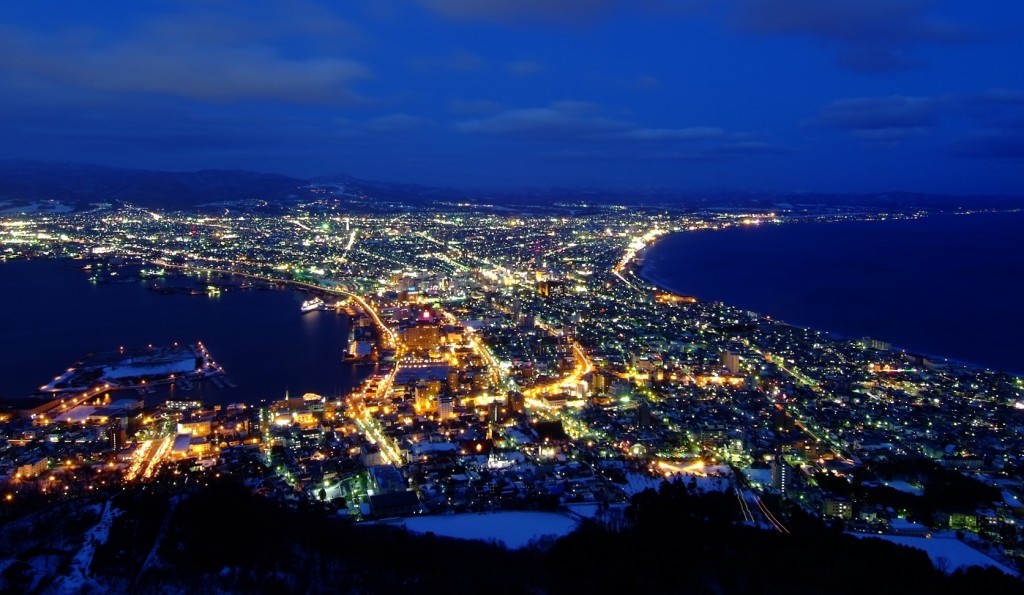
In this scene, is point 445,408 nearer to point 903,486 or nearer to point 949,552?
point 903,486

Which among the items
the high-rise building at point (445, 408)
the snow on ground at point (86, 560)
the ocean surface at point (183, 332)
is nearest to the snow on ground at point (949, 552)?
the high-rise building at point (445, 408)

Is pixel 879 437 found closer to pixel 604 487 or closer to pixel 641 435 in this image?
pixel 641 435

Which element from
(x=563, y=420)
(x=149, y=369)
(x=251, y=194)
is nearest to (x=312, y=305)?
(x=149, y=369)

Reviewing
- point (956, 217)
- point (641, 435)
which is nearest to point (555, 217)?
point (956, 217)

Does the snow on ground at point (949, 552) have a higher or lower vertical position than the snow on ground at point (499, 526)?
higher

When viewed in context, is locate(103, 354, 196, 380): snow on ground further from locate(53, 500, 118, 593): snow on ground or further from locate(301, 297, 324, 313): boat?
locate(53, 500, 118, 593): snow on ground

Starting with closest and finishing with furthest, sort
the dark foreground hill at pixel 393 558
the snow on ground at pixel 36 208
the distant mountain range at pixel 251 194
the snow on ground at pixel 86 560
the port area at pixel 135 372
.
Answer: the snow on ground at pixel 86 560
the dark foreground hill at pixel 393 558
the port area at pixel 135 372
the snow on ground at pixel 36 208
the distant mountain range at pixel 251 194

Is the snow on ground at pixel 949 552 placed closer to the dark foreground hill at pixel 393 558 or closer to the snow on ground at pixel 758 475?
the dark foreground hill at pixel 393 558
